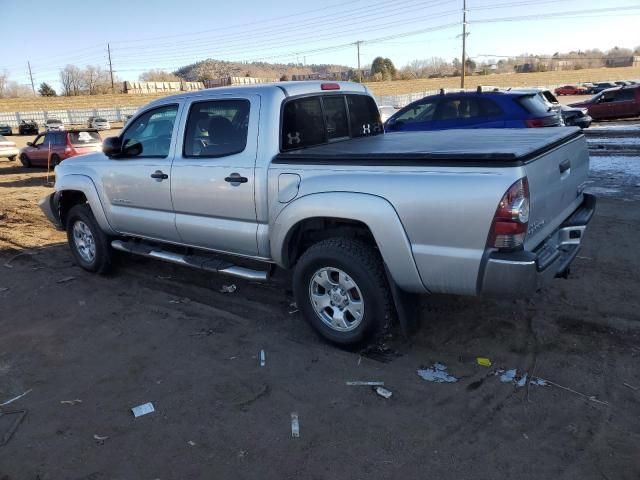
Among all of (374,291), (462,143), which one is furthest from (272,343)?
(462,143)

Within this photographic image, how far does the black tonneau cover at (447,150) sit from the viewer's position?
3.15 m

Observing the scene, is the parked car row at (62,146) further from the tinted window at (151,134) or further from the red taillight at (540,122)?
the red taillight at (540,122)

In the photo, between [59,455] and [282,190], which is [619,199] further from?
[59,455]

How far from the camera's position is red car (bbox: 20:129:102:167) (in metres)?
17.2

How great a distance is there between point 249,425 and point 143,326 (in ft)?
6.42

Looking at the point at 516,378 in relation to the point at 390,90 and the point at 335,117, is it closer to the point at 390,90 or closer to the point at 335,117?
the point at 335,117

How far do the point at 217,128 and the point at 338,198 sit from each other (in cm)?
157

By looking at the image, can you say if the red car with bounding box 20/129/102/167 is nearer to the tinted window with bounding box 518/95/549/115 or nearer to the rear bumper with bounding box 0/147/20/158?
the rear bumper with bounding box 0/147/20/158

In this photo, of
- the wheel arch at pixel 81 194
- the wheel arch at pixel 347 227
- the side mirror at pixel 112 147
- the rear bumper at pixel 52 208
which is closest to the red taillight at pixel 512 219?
the wheel arch at pixel 347 227

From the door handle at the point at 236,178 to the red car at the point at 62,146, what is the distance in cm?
1434

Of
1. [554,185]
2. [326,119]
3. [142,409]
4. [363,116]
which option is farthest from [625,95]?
[142,409]

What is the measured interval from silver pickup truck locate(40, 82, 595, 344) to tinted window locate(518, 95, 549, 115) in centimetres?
604

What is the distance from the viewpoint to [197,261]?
16.3 feet

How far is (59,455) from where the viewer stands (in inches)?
119
